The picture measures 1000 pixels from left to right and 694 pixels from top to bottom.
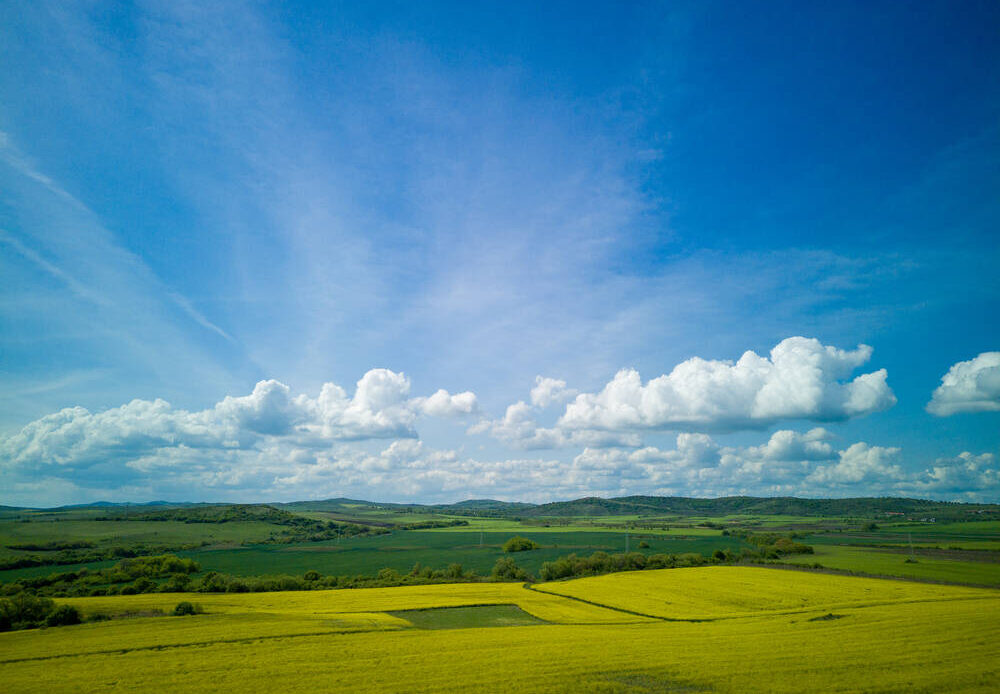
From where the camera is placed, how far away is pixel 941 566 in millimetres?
100125

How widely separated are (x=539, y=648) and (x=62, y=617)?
55116mm

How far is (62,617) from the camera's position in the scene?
191 feet

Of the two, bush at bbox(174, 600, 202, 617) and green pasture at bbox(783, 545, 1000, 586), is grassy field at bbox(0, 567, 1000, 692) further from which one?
green pasture at bbox(783, 545, 1000, 586)

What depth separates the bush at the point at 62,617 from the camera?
189 feet

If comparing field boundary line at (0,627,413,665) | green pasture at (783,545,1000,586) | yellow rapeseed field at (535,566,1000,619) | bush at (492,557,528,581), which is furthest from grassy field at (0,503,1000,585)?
field boundary line at (0,627,413,665)

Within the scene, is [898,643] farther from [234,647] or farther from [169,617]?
[169,617]

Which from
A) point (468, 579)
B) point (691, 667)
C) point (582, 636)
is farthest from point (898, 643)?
point (468, 579)

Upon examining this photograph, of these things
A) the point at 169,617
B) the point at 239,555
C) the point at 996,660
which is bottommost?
the point at 239,555

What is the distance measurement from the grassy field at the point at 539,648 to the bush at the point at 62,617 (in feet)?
13.6

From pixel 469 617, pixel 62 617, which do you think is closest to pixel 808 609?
pixel 469 617

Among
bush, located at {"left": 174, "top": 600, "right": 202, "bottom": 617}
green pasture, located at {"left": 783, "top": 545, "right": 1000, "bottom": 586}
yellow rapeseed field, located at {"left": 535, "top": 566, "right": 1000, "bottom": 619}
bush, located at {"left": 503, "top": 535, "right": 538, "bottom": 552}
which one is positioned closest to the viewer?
bush, located at {"left": 174, "top": 600, "right": 202, "bottom": 617}

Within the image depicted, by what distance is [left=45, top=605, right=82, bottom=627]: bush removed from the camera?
57.7 meters

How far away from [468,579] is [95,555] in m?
114

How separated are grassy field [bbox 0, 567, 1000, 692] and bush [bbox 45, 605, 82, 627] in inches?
163
